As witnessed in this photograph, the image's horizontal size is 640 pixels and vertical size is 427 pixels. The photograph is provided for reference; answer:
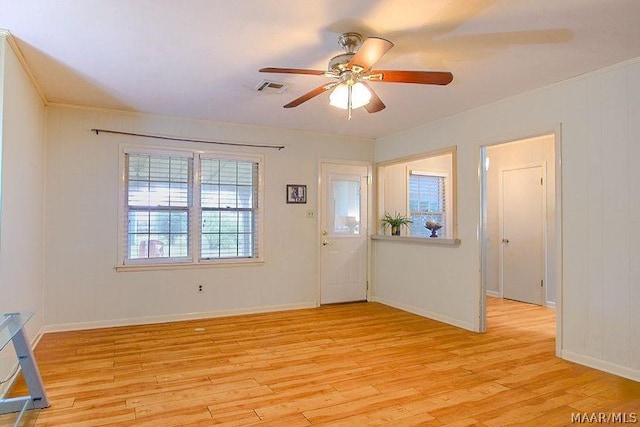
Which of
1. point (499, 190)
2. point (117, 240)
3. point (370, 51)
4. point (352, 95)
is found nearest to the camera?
point (370, 51)

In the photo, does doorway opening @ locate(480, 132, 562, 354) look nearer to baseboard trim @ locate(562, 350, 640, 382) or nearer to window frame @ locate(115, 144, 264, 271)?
baseboard trim @ locate(562, 350, 640, 382)

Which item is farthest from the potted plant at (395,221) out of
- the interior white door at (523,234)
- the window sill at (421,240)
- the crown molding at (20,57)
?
the crown molding at (20,57)

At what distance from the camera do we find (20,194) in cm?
331

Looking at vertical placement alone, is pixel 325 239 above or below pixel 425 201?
below

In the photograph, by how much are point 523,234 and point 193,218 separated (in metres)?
4.73

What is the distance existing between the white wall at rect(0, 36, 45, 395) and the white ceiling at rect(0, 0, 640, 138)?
10.1 inches

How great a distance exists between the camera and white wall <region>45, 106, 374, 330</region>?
14.5 ft

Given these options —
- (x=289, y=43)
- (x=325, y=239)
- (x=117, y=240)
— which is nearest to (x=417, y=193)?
(x=325, y=239)

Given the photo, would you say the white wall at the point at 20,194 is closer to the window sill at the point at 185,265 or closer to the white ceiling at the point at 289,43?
the white ceiling at the point at 289,43

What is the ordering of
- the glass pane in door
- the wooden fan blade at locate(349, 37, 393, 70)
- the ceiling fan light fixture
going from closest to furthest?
the wooden fan blade at locate(349, 37, 393, 70) < the ceiling fan light fixture < the glass pane in door

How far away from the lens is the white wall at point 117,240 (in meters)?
4.41

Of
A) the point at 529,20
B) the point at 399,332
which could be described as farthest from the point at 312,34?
the point at 399,332

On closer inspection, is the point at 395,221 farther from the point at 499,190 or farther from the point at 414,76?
the point at 414,76

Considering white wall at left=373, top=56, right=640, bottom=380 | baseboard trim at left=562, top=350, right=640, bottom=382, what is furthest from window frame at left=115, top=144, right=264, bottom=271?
baseboard trim at left=562, top=350, right=640, bottom=382
